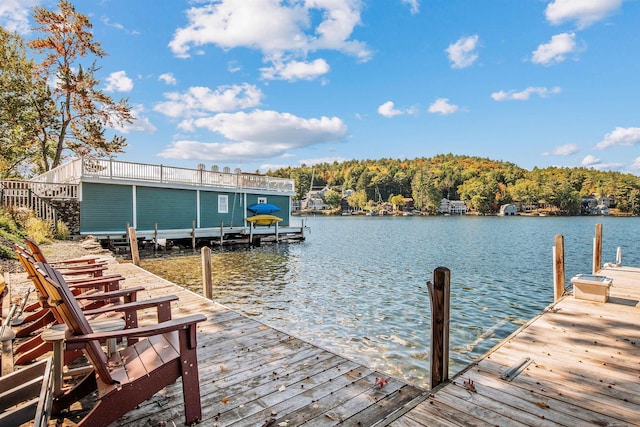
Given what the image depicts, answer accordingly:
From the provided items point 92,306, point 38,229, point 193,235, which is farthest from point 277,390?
point 193,235

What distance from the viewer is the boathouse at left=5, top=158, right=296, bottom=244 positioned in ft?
59.9

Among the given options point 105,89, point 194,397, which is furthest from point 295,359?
point 105,89

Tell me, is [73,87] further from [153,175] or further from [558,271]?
[558,271]

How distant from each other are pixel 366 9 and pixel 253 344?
28.1 m

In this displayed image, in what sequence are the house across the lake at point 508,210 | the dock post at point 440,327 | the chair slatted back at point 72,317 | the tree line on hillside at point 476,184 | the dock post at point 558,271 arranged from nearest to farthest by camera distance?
the chair slatted back at point 72,317
the dock post at point 440,327
the dock post at point 558,271
the tree line on hillside at point 476,184
the house across the lake at point 508,210

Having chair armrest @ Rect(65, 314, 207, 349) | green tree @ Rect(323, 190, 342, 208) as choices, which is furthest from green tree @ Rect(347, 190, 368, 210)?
chair armrest @ Rect(65, 314, 207, 349)

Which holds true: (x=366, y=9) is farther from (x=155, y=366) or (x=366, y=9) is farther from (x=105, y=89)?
(x=155, y=366)

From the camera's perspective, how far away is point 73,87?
2361 centimetres

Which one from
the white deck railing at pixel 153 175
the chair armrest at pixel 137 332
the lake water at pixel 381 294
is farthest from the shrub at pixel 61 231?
the chair armrest at pixel 137 332

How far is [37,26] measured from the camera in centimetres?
2234

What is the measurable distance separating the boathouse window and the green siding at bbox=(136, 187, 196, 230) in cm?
186

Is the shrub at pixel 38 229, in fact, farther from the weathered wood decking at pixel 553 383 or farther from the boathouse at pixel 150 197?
the weathered wood decking at pixel 553 383

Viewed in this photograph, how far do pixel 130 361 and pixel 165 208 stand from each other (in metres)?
20.8

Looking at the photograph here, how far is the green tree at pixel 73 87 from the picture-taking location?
22.8m
